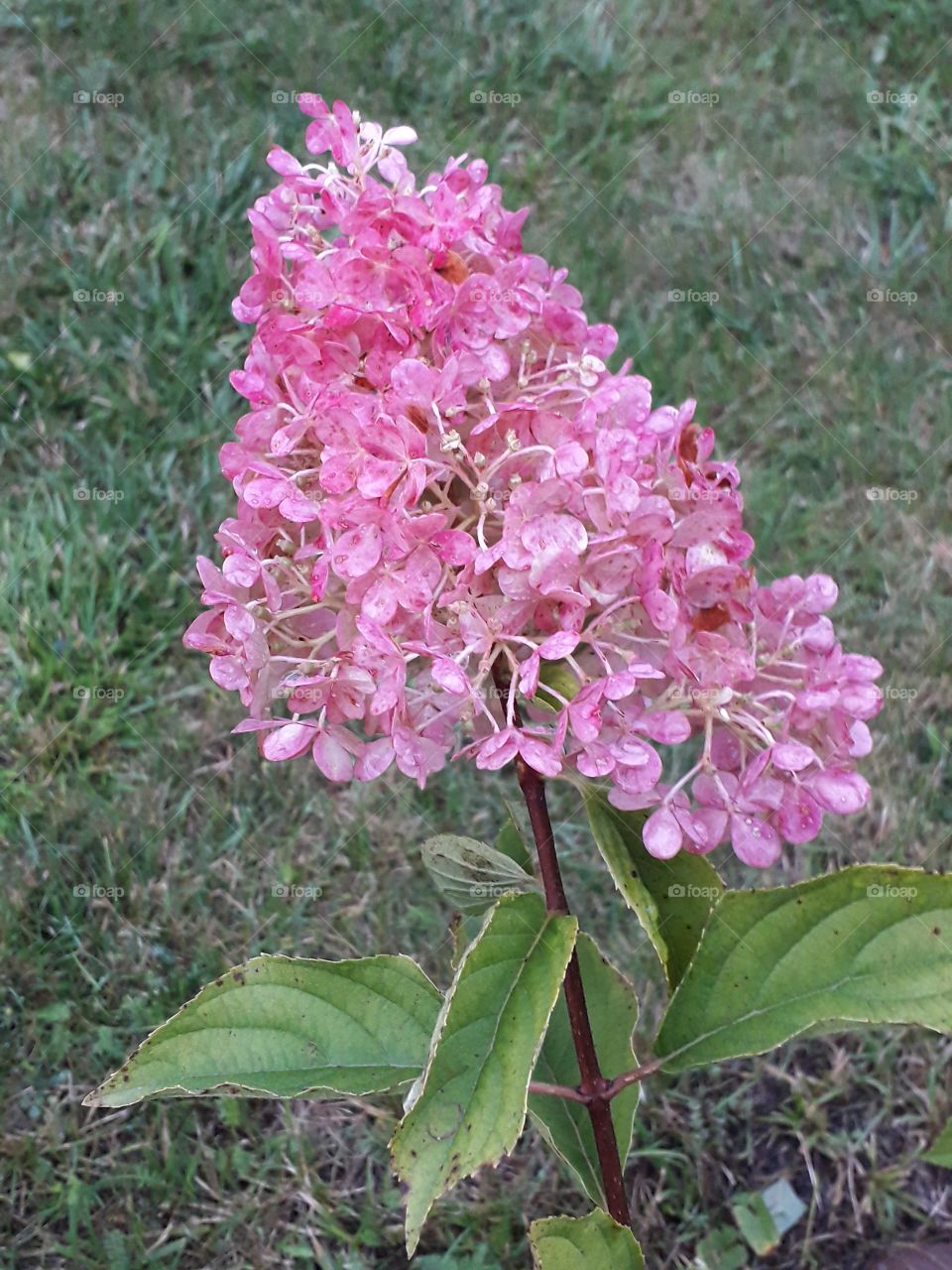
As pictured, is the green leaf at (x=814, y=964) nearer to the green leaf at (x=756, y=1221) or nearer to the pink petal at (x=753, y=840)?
the pink petal at (x=753, y=840)

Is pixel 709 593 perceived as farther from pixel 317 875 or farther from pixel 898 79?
pixel 898 79

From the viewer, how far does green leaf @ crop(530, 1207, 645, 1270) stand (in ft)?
3.81

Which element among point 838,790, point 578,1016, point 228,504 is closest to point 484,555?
point 838,790

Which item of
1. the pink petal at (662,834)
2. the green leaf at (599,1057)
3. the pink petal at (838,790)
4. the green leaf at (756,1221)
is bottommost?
the green leaf at (756,1221)

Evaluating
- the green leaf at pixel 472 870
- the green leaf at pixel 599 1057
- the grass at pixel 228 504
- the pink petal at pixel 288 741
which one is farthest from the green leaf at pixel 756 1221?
the pink petal at pixel 288 741

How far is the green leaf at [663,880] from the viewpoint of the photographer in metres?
1.18

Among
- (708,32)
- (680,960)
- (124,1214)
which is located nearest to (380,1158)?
(124,1214)

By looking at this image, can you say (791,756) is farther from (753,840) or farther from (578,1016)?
(578,1016)

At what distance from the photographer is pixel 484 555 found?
0.98 metres

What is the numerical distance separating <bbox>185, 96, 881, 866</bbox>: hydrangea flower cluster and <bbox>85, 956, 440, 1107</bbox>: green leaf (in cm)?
31

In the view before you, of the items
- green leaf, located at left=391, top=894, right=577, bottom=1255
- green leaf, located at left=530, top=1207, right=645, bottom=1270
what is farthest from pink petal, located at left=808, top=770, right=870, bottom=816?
green leaf, located at left=530, top=1207, right=645, bottom=1270

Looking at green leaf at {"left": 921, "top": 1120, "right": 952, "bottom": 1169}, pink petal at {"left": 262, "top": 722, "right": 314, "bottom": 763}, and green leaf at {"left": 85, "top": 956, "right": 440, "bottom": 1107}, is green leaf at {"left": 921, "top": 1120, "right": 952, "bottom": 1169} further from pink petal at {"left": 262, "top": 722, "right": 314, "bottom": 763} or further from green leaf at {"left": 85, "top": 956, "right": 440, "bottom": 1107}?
pink petal at {"left": 262, "top": 722, "right": 314, "bottom": 763}

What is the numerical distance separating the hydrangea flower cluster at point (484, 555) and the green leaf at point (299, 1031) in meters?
0.31

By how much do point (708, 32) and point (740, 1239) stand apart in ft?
10.00
